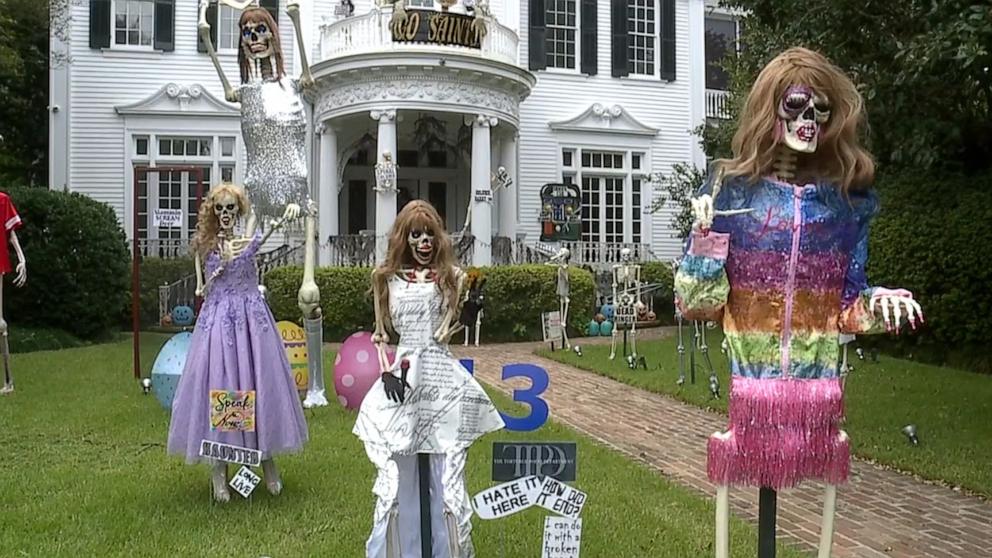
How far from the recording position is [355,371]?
740 cm

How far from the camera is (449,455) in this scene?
3490 mm

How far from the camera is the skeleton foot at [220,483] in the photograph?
4867 mm

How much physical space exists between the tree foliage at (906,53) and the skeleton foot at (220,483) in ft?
14.7

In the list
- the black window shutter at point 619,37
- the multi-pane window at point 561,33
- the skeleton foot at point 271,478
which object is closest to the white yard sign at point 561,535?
the skeleton foot at point 271,478

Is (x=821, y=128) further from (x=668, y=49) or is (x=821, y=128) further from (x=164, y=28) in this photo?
(x=668, y=49)

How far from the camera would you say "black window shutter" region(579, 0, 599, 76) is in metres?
18.6

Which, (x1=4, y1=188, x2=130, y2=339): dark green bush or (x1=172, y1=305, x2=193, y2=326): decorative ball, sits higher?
(x1=4, y1=188, x2=130, y2=339): dark green bush

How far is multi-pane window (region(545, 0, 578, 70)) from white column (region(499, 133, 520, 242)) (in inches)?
104

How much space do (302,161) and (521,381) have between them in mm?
4020

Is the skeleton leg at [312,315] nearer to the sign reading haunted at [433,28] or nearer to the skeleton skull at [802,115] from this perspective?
the skeleton skull at [802,115]

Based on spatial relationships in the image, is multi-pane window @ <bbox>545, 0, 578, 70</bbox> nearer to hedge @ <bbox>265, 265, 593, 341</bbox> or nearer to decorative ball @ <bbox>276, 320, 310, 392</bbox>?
hedge @ <bbox>265, 265, 593, 341</bbox>

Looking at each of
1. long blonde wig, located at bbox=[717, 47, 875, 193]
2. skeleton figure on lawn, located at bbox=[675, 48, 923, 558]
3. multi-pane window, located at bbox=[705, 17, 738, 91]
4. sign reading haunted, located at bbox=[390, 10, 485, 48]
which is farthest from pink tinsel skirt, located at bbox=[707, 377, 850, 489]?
multi-pane window, located at bbox=[705, 17, 738, 91]

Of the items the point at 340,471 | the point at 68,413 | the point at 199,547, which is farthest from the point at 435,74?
the point at 199,547

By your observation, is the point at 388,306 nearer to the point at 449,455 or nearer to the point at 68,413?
the point at 449,455
